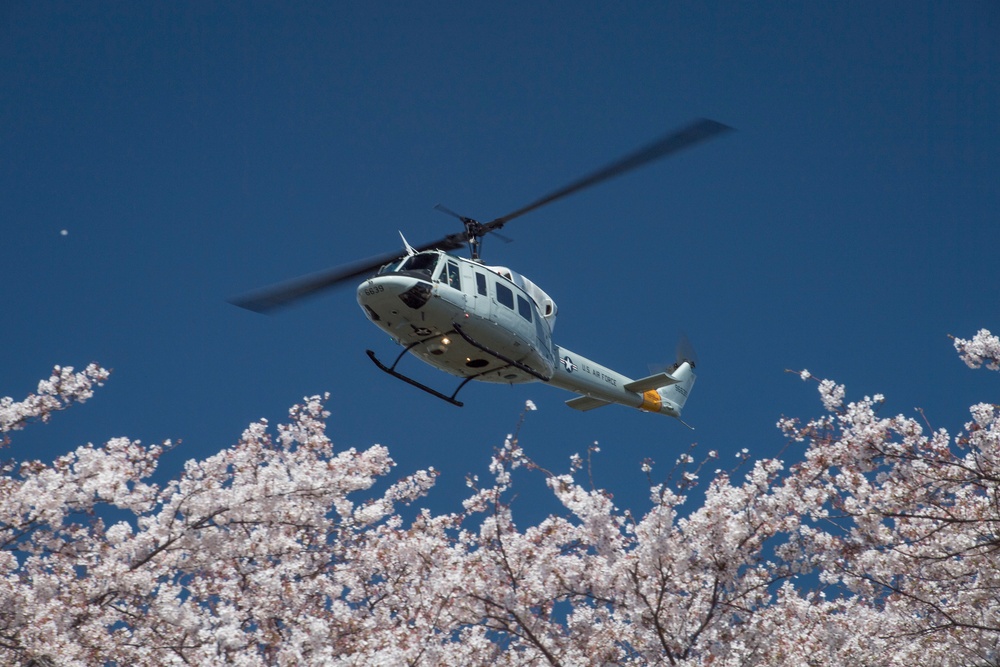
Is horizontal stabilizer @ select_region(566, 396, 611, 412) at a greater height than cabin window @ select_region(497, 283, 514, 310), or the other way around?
horizontal stabilizer @ select_region(566, 396, 611, 412)

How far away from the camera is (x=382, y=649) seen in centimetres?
1230

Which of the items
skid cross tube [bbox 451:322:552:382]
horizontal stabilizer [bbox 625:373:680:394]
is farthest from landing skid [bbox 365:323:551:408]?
horizontal stabilizer [bbox 625:373:680:394]

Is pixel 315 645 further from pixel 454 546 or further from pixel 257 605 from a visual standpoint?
pixel 454 546

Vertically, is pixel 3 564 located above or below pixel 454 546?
below

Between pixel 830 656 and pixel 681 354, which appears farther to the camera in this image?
pixel 681 354

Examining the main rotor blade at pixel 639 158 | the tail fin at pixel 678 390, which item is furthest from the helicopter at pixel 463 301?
the tail fin at pixel 678 390

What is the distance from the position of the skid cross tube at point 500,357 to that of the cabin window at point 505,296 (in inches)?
34.3

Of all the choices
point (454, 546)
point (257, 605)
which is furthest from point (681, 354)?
point (257, 605)

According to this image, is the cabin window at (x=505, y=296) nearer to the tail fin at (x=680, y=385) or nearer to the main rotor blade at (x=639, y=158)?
the main rotor blade at (x=639, y=158)

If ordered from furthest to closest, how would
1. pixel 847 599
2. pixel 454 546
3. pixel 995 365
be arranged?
pixel 454 546, pixel 847 599, pixel 995 365

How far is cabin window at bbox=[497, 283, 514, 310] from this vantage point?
603 inches

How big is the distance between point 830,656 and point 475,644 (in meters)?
5.24

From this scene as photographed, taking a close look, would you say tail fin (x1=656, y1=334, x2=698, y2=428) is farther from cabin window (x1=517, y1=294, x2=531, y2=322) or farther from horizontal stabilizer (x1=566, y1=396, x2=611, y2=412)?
cabin window (x1=517, y1=294, x2=531, y2=322)

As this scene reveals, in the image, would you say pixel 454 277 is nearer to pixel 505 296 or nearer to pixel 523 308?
pixel 505 296
